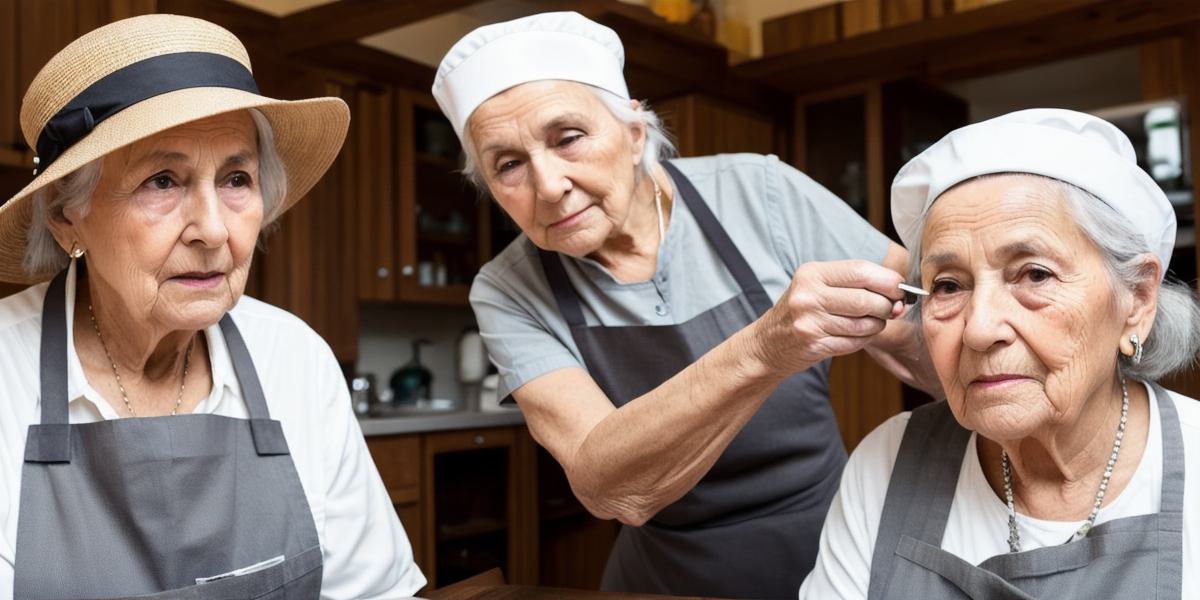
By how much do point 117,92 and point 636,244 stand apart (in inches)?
33.0

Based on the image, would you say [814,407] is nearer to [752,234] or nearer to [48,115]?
[752,234]

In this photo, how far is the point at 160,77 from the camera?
4.55 feet

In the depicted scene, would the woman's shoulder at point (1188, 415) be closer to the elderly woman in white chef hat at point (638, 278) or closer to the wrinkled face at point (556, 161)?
the elderly woman in white chef hat at point (638, 278)

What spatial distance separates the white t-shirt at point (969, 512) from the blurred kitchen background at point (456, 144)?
2.41m

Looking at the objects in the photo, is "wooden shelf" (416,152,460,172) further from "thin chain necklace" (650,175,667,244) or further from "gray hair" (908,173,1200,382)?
"gray hair" (908,173,1200,382)

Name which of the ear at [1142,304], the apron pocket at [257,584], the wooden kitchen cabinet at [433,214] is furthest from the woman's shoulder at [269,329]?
the wooden kitchen cabinet at [433,214]

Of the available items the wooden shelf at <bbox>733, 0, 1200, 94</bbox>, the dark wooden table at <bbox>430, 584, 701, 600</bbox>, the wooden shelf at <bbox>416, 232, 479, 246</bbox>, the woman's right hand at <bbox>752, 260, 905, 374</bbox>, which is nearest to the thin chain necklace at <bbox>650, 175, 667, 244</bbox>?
the woman's right hand at <bbox>752, 260, 905, 374</bbox>

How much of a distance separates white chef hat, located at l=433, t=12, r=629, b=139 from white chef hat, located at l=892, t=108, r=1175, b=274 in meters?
0.60

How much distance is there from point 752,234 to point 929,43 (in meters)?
2.98

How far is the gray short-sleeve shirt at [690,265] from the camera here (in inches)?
68.3

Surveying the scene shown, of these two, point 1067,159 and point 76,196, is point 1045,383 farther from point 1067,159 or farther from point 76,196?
point 76,196

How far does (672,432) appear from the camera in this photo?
1.38m

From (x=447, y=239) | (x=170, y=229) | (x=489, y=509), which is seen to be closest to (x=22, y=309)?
(x=170, y=229)

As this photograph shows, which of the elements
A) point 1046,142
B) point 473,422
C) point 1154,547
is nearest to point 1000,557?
point 1154,547
